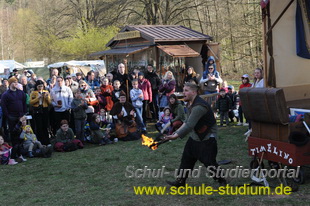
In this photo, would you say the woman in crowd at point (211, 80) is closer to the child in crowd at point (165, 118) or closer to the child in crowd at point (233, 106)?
the child in crowd at point (233, 106)

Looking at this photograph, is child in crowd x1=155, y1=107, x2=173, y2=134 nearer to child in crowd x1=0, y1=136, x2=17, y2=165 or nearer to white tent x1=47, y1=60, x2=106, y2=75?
child in crowd x1=0, y1=136, x2=17, y2=165

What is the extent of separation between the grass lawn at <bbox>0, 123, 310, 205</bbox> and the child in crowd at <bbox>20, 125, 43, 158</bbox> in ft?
1.24

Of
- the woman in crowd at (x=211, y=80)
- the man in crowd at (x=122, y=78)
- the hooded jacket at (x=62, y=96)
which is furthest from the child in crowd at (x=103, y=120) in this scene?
the woman in crowd at (x=211, y=80)

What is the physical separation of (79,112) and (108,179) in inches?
152

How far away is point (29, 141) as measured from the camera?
9742mm

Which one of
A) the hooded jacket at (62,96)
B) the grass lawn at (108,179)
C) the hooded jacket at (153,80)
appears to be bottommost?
the grass lawn at (108,179)

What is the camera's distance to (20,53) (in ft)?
161

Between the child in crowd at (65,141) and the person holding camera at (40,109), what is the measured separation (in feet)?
1.68

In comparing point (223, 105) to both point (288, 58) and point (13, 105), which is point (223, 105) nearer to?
point (288, 58)

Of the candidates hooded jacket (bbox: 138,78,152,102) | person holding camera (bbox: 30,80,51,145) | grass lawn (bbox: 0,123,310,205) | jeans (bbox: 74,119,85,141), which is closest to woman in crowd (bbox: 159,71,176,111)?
hooded jacket (bbox: 138,78,152,102)

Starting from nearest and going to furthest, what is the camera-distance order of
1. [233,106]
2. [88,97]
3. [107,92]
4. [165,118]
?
1. [88,97]
2. [165,118]
3. [107,92]
4. [233,106]

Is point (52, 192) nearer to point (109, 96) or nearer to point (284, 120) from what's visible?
point (284, 120)

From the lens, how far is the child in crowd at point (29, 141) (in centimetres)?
966

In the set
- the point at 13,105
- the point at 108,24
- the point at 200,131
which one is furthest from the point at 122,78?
the point at 108,24
